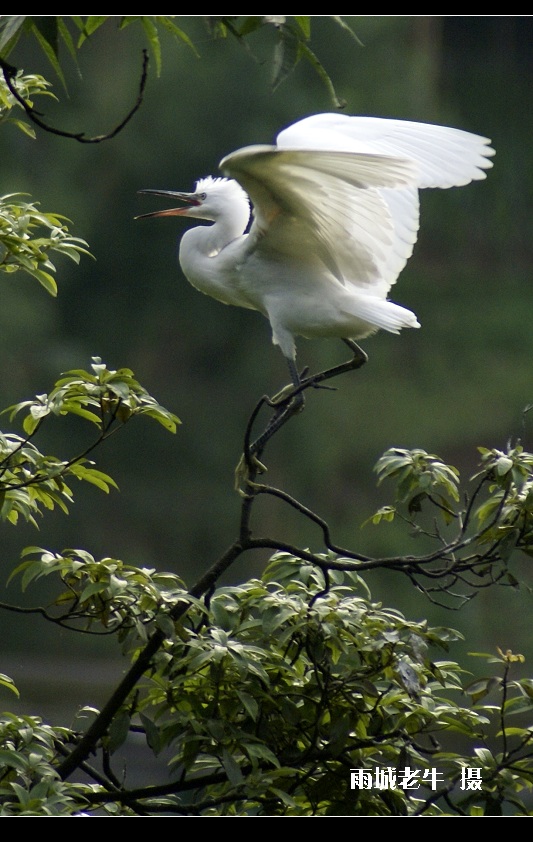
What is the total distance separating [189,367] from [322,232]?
654 cm

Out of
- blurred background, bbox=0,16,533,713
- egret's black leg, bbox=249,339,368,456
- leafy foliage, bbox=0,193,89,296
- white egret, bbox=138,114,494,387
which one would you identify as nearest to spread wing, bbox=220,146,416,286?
white egret, bbox=138,114,494,387

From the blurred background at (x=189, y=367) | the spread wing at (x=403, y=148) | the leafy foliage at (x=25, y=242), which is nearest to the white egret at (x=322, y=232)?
the spread wing at (x=403, y=148)

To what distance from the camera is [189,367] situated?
825cm

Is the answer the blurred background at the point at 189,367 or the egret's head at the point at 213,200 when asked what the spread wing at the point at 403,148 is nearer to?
the egret's head at the point at 213,200

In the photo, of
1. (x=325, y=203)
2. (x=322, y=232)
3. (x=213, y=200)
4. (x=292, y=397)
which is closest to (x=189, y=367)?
(x=213, y=200)

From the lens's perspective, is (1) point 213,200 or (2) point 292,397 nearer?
(2) point 292,397

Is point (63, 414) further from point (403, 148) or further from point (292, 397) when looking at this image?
point (403, 148)

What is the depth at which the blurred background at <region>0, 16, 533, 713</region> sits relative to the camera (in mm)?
7379

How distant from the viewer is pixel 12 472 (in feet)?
4.00

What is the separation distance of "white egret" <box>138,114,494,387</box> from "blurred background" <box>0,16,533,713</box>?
4.90 meters

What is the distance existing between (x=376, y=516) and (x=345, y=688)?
0.76 feet

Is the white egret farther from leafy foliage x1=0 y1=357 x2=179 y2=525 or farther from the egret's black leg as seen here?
leafy foliage x1=0 y1=357 x2=179 y2=525
